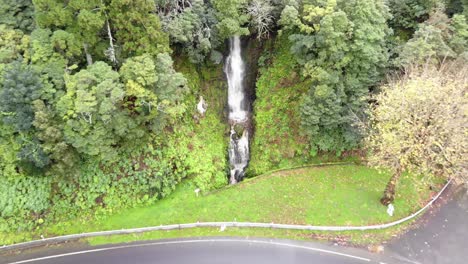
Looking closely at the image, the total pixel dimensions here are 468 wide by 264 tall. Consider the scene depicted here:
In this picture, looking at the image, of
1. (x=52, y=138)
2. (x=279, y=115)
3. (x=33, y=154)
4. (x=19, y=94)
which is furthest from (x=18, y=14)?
(x=279, y=115)

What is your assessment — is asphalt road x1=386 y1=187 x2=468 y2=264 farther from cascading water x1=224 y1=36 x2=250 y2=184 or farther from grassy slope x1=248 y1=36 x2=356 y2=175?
cascading water x1=224 y1=36 x2=250 y2=184

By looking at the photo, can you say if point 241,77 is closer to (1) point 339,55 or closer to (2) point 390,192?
(1) point 339,55

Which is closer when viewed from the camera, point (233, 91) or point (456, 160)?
point (456, 160)

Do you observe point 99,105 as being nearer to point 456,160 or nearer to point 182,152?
point 182,152

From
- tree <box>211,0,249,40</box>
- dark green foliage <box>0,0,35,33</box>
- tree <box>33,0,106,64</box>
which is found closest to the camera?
tree <box>33,0,106,64</box>

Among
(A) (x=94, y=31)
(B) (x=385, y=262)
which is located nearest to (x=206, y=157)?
(A) (x=94, y=31)

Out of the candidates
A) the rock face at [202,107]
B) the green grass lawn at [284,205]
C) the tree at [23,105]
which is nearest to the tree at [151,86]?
the rock face at [202,107]

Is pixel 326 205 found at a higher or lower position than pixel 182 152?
lower

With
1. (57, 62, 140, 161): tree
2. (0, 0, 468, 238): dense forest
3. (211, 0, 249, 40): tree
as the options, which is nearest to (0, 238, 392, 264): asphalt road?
(0, 0, 468, 238): dense forest
